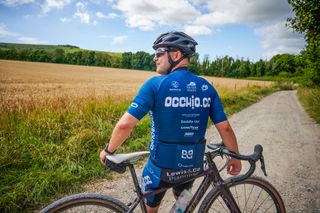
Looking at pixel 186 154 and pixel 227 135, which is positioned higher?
pixel 227 135

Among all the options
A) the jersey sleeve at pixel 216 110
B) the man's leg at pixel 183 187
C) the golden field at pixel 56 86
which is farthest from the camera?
the golden field at pixel 56 86

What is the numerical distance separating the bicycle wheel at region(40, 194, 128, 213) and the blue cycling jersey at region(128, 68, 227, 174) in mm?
461

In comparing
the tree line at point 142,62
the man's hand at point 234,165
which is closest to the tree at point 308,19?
the man's hand at point 234,165

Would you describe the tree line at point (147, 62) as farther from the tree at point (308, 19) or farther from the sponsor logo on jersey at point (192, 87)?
the sponsor logo on jersey at point (192, 87)

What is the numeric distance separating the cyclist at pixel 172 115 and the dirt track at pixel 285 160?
200 centimetres

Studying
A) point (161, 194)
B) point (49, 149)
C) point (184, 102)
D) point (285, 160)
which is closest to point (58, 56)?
point (49, 149)

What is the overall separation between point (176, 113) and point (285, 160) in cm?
546

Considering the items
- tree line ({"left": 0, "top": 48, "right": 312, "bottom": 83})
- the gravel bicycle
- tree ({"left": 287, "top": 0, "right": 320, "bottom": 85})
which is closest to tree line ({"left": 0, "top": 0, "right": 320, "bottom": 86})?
tree line ({"left": 0, "top": 48, "right": 312, "bottom": 83})

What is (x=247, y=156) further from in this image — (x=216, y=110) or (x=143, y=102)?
(x=143, y=102)

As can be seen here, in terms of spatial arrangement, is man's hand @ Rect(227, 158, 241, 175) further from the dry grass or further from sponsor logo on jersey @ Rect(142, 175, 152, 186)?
the dry grass

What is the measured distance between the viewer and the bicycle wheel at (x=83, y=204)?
1.74 metres

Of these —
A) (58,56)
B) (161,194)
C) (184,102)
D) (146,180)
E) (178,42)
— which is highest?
(58,56)

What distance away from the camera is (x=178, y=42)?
2002 mm

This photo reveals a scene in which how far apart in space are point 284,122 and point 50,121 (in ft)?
33.5
